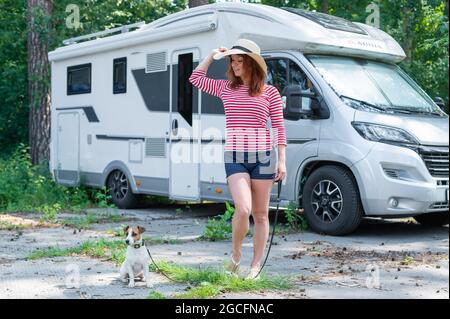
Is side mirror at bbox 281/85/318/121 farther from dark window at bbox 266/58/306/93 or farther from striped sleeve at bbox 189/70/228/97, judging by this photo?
striped sleeve at bbox 189/70/228/97

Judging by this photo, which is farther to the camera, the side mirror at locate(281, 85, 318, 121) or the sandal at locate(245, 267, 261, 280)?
the side mirror at locate(281, 85, 318, 121)

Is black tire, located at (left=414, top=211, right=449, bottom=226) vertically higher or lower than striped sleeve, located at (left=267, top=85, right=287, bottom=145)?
lower

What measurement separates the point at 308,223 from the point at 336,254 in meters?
1.64

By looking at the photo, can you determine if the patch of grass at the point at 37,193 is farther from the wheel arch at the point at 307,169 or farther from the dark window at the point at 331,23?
the dark window at the point at 331,23

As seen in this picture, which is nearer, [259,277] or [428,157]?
[259,277]

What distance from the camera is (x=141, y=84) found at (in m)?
10.7

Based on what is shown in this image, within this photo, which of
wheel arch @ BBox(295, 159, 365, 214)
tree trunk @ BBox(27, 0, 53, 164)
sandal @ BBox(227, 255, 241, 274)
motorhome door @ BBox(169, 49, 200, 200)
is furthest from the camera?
tree trunk @ BBox(27, 0, 53, 164)

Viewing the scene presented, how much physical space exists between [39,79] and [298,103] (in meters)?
9.00

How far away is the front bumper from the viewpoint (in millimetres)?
7699

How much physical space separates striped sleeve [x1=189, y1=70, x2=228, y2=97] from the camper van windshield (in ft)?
9.66

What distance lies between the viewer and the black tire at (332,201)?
7.95 metres

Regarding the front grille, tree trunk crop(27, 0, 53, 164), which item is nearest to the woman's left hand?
the front grille

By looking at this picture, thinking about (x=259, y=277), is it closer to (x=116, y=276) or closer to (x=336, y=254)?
(x=116, y=276)
